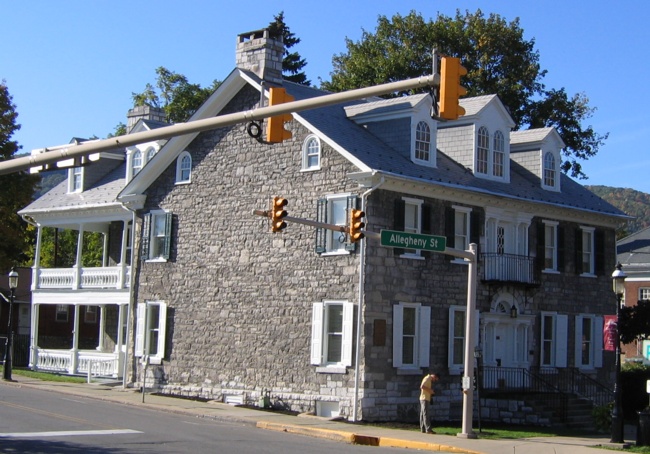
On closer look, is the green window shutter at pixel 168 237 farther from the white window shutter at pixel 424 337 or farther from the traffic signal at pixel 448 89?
the traffic signal at pixel 448 89

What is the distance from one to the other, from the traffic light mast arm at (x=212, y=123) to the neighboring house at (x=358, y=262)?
13.1 meters

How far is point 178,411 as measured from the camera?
93.2 feet

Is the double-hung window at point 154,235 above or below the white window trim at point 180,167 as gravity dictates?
below

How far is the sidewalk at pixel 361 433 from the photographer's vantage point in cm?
2342

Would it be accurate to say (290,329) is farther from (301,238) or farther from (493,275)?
(493,275)

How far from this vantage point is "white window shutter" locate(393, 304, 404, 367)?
28.4 m

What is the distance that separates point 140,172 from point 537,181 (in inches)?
547

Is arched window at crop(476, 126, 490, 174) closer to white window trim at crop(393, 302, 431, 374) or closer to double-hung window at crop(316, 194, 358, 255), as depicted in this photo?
white window trim at crop(393, 302, 431, 374)

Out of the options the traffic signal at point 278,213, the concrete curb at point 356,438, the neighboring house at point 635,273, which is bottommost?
the concrete curb at point 356,438

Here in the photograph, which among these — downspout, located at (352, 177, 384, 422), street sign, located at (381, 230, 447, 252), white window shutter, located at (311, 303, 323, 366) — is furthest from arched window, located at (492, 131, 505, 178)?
street sign, located at (381, 230, 447, 252)

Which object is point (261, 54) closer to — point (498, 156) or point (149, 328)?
point (498, 156)

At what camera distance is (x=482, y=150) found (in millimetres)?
32438

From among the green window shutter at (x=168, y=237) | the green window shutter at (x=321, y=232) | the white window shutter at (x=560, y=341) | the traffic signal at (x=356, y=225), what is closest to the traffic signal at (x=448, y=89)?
the traffic signal at (x=356, y=225)

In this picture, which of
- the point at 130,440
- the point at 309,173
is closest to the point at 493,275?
the point at 309,173
